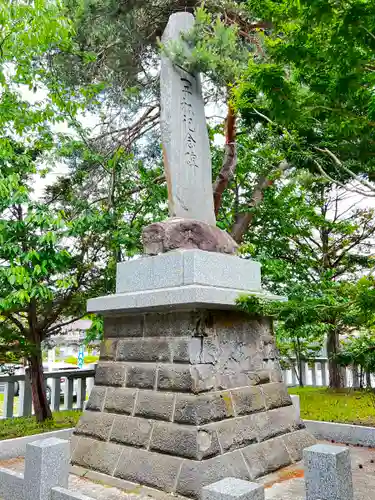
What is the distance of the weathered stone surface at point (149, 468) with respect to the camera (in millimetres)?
3297

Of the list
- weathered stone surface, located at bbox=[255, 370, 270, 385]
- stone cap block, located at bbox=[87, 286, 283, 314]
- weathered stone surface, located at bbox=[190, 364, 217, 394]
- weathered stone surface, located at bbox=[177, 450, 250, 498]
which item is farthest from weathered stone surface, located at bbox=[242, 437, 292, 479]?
stone cap block, located at bbox=[87, 286, 283, 314]

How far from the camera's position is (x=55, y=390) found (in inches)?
339

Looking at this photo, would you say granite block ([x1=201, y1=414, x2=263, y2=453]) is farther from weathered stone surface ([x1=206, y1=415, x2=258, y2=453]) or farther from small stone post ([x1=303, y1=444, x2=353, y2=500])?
small stone post ([x1=303, y1=444, x2=353, y2=500])

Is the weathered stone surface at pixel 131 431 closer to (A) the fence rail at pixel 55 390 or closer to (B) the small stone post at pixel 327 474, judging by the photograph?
(B) the small stone post at pixel 327 474

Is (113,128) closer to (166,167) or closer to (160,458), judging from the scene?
(166,167)

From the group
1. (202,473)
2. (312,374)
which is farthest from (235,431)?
(312,374)

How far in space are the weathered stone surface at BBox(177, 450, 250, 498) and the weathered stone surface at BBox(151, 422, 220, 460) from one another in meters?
0.06

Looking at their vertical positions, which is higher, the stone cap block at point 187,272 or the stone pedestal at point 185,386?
the stone cap block at point 187,272

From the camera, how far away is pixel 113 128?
8438 mm

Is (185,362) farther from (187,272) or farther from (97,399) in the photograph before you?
(97,399)

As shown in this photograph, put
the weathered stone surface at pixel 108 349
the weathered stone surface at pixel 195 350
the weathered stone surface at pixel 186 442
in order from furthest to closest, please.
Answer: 1. the weathered stone surface at pixel 108 349
2. the weathered stone surface at pixel 195 350
3. the weathered stone surface at pixel 186 442

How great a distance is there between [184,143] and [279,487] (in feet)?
11.1

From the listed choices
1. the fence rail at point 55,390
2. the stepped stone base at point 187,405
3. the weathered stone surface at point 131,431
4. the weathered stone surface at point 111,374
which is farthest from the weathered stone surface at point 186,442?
the fence rail at point 55,390

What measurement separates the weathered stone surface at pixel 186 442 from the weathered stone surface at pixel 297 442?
107 cm
